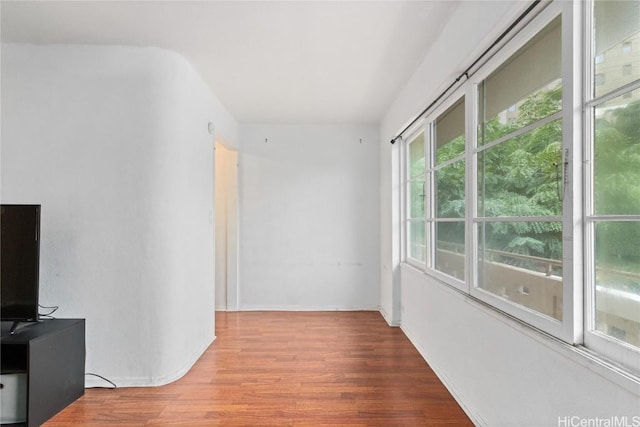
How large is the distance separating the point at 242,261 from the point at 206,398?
9.38 ft

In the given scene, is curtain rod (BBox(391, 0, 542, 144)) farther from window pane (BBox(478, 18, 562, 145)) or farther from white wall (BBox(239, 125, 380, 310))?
white wall (BBox(239, 125, 380, 310))

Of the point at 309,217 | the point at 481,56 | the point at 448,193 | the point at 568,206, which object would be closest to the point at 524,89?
the point at 481,56

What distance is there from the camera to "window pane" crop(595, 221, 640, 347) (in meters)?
1.24

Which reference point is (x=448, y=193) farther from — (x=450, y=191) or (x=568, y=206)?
(x=568, y=206)

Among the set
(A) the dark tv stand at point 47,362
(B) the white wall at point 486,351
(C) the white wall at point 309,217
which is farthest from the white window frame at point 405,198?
(A) the dark tv stand at point 47,362

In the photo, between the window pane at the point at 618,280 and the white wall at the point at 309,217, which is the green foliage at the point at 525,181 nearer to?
the window pane at the point at 618,280

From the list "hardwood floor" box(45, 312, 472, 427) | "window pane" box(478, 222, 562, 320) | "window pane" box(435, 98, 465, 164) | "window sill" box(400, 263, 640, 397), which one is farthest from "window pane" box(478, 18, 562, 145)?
"hardwood floor" box(45, 312, 472, 427)

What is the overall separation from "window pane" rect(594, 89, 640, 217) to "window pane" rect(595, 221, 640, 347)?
0.07 m

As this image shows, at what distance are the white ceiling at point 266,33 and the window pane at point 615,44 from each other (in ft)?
3.88

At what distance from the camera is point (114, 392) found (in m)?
2.79

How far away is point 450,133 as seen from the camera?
3066mm

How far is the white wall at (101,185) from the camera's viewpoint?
9.46 feet

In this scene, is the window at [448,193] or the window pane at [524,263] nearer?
the window pane at [524,263]

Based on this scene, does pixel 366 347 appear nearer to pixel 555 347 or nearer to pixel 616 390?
pixel 555 347
